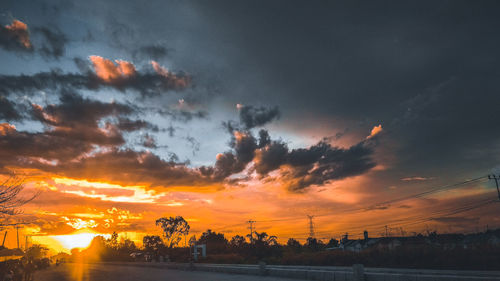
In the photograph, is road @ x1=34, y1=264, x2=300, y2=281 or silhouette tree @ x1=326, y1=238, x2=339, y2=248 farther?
silhouette tree @ x1=326, y1=238, x2=339, y2=248

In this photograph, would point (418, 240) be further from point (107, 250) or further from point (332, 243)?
point (107, 250)

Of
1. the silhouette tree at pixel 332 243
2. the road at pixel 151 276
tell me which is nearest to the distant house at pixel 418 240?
the silhouette tree at pixel 332 243

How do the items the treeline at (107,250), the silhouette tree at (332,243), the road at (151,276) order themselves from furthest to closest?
the silhouette tree at (332,243) < the treeline at (107,250) < the road at (151,276)

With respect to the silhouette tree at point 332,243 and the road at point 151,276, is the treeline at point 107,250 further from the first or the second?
the silhouette tree at point 332,243

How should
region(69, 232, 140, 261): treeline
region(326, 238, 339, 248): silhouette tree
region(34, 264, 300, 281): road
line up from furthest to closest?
1. region(326, 238, 339, 248): silhouette tree
2. region(69, 232, 140, 261): treeline
3. region(34, 264, 300, 281): road

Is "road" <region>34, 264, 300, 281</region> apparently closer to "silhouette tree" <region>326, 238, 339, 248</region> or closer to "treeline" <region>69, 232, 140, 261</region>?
"treeline" <region>69, 232, 140, 261</region>

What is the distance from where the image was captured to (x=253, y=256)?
57.6 meters

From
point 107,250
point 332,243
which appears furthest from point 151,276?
point 332,243

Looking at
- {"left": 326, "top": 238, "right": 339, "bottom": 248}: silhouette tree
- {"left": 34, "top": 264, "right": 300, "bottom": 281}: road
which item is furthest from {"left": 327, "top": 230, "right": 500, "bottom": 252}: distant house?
{"left": 34, "top": 264, "right": 300, "bottom": 281}: road

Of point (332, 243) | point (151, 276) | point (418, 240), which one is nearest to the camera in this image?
point (151, 276)

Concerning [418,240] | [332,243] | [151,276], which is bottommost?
[332,243]

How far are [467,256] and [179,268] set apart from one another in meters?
33.9

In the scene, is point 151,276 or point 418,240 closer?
point 151,276

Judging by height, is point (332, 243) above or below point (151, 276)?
below
